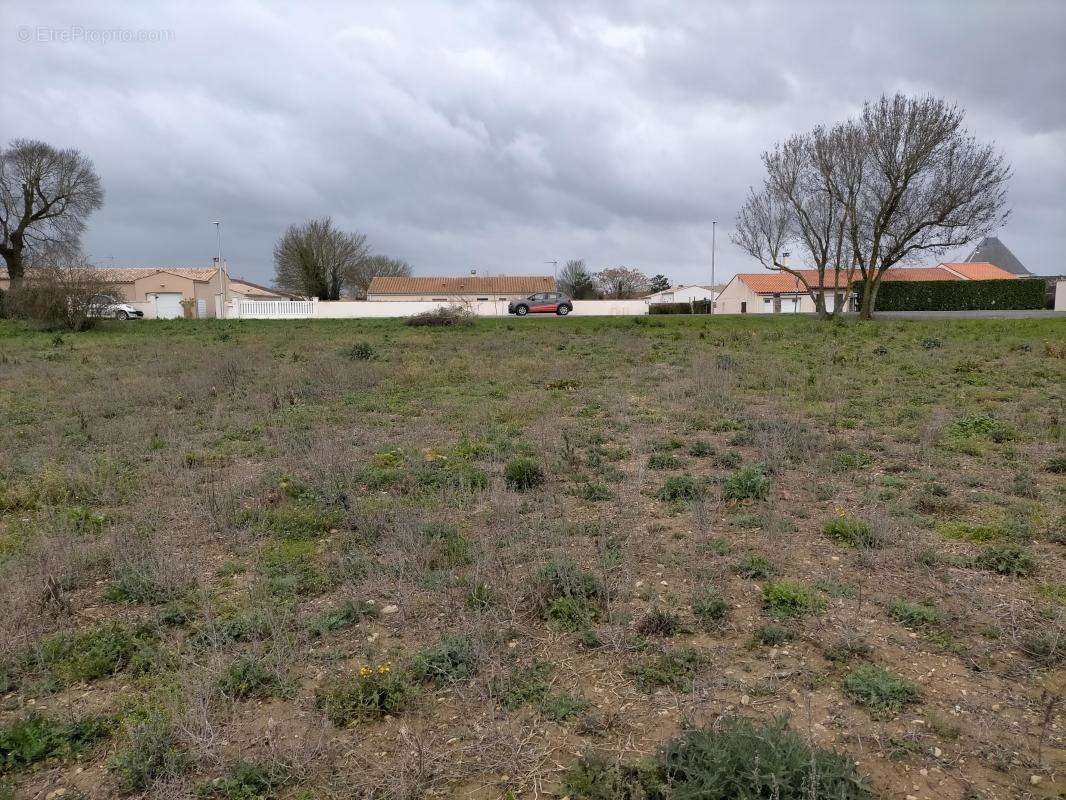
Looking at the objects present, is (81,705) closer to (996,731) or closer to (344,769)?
(344,769)

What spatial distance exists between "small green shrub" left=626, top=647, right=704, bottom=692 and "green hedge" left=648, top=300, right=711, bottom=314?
142 ft

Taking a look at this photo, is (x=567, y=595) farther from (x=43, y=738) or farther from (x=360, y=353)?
(x=360, y=353)

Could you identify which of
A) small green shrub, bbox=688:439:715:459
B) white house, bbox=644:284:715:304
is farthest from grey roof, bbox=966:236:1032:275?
small green shrub, bbox=688:439:715:459

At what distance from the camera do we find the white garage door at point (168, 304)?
47625 millimetres

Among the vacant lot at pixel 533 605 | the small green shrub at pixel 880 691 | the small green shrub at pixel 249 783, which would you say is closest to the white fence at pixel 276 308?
the vacant lot at pixel 533 605

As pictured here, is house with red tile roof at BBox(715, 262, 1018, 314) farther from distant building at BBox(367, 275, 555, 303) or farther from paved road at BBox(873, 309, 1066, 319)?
paved road at BBox(873, 309, 1066, 319)

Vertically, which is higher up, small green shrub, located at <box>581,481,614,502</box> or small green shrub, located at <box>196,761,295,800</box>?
small green shrub, located at <box>581,481,614,502</box>

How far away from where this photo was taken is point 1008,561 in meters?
4.36

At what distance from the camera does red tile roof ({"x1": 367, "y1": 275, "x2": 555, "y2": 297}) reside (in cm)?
6341

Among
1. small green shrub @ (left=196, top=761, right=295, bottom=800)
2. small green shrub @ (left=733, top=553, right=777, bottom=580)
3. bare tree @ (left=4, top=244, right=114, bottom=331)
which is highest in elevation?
bare tree @ (left=4, top=244, right=114, bottom=331)

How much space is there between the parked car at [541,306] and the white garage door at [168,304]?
25.2 m

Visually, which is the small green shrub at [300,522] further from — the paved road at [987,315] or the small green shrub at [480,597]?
the paved road at [987,315]

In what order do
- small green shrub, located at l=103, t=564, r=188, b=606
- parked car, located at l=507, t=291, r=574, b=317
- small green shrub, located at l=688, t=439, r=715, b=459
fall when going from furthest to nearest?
parked car, located at l=507, t=291, r=574, b=317 < small green shrub, located at l=688, t=439, r=715, b=459 < small green shrub, located at l=103, t=564, r=188, b=606

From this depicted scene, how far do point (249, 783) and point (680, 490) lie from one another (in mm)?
4114
